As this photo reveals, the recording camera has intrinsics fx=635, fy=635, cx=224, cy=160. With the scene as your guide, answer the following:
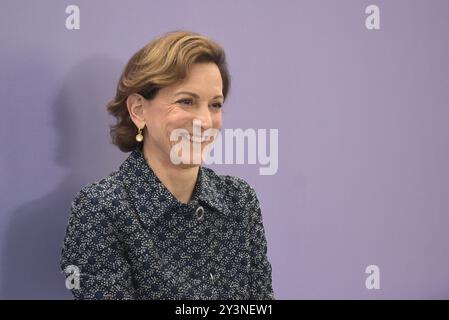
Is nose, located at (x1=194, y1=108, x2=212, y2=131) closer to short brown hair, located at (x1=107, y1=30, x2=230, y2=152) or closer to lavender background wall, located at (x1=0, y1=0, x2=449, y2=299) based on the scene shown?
short brown hair, located at (x1=107, y1=30, x2=230, y2=152)

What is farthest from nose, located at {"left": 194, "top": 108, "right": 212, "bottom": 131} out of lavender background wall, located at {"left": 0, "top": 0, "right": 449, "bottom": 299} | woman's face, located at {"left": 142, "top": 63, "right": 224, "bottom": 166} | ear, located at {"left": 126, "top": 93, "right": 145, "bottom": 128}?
lavender background wall, located at {"left": 0, "top": 0, "right": 449, "bottom": 299}

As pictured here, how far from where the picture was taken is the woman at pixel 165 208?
1162mm

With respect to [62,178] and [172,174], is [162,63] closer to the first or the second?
[172,174]

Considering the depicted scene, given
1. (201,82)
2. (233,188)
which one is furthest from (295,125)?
(201,82)

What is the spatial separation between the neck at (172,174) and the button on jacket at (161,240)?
0.02m

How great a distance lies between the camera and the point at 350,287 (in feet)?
5.11

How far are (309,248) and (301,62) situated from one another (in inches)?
17.6

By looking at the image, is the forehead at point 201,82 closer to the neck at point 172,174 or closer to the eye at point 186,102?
the eye at point 186,102

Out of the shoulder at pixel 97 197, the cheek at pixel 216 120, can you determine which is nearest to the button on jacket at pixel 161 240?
the shoulder at pixel 97 197

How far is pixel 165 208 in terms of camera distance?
1223 millimetres

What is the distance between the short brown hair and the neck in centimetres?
10

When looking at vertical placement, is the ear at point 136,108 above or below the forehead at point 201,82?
below

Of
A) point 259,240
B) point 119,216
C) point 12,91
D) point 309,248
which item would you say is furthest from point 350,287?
point 12,91
